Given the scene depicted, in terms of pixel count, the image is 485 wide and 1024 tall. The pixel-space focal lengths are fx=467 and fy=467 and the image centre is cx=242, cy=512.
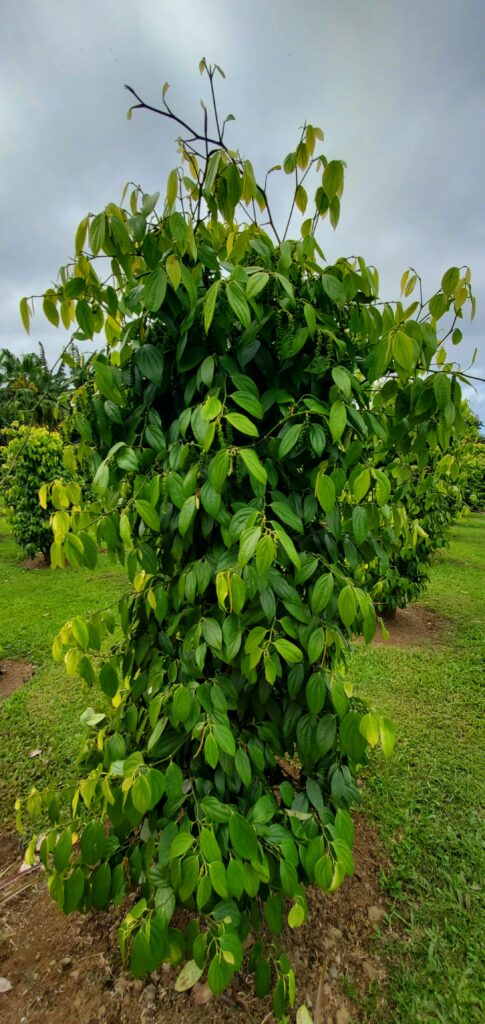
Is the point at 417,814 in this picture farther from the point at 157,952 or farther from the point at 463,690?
the point at 157,952

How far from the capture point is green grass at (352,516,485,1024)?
5.00ft

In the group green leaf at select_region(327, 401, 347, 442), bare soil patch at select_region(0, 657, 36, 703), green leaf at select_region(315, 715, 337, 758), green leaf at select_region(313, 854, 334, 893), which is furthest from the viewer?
bare soil patch at select_region(0, 657, 36, 703)

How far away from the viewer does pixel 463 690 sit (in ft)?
11.4

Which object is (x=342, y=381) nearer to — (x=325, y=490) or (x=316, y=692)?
(x=325, y=490)

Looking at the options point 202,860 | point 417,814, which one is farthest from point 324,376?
point 417,814

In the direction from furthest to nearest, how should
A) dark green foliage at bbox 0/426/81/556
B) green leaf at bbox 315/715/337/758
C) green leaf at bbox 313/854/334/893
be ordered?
dark green foliage at bbox 0/426/81/556 < green leaf at bbox 315/715/337/758 < green leaf at bbox 313/854/334/893

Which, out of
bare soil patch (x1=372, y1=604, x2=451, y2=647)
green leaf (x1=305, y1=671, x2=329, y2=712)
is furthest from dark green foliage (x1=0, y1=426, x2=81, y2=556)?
green leaf (x1=305, y1=671, x2=329, y2=712)

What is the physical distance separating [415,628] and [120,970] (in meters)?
3.89

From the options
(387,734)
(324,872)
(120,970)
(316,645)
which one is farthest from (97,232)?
(120,970)

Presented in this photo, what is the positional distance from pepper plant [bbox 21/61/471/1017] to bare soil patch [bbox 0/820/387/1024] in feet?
0.79

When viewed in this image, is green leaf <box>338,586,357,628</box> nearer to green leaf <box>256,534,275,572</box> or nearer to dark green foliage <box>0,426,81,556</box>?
green leaf <box>256,534,275,572</box>

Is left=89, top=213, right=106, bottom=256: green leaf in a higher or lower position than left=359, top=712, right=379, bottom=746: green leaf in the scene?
higher

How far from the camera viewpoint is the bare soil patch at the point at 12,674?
136 inches

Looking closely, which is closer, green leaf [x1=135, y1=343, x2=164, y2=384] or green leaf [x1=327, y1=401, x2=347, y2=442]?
green leaf [x1=327, y1=401, x2=347, y2=442]
